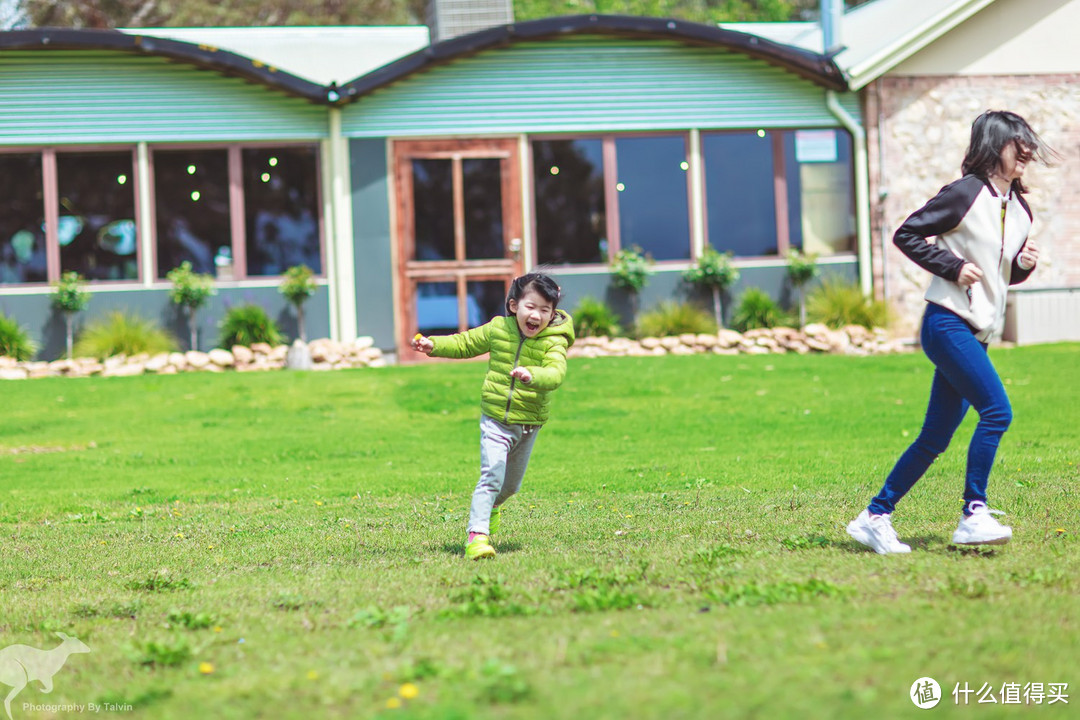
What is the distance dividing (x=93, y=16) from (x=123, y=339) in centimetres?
1981

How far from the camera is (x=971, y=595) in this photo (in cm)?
439

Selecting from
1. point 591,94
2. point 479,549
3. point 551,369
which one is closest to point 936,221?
point 551,369

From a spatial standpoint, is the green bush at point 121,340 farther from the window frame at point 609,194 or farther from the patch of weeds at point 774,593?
the patch of weeds at point 774,593

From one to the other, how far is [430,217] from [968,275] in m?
14.1

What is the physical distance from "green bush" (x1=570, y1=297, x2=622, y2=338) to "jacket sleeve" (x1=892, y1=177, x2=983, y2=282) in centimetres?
1224

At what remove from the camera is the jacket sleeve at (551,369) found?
228 inches

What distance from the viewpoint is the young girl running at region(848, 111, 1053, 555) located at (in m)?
5.30

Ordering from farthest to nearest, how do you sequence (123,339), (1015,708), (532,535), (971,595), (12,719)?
(123,339)
(532,535)
(971,595)
(12,719)
(1015,708)

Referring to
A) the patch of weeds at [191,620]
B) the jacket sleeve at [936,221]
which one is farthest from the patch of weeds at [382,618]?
the jacket sleeve at [936,221]

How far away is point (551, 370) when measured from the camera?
585cm

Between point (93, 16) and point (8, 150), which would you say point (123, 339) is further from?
point (93, 16)

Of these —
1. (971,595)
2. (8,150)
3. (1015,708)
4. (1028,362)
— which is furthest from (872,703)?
(8,150)

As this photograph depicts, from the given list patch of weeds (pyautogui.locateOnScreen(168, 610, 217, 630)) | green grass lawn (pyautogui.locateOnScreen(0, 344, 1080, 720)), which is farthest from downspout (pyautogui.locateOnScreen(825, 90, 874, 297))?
patch of weeds (pyautogui.locateOnScreen(168, 610, 217, 630))

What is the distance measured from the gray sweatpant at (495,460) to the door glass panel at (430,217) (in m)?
12.8
